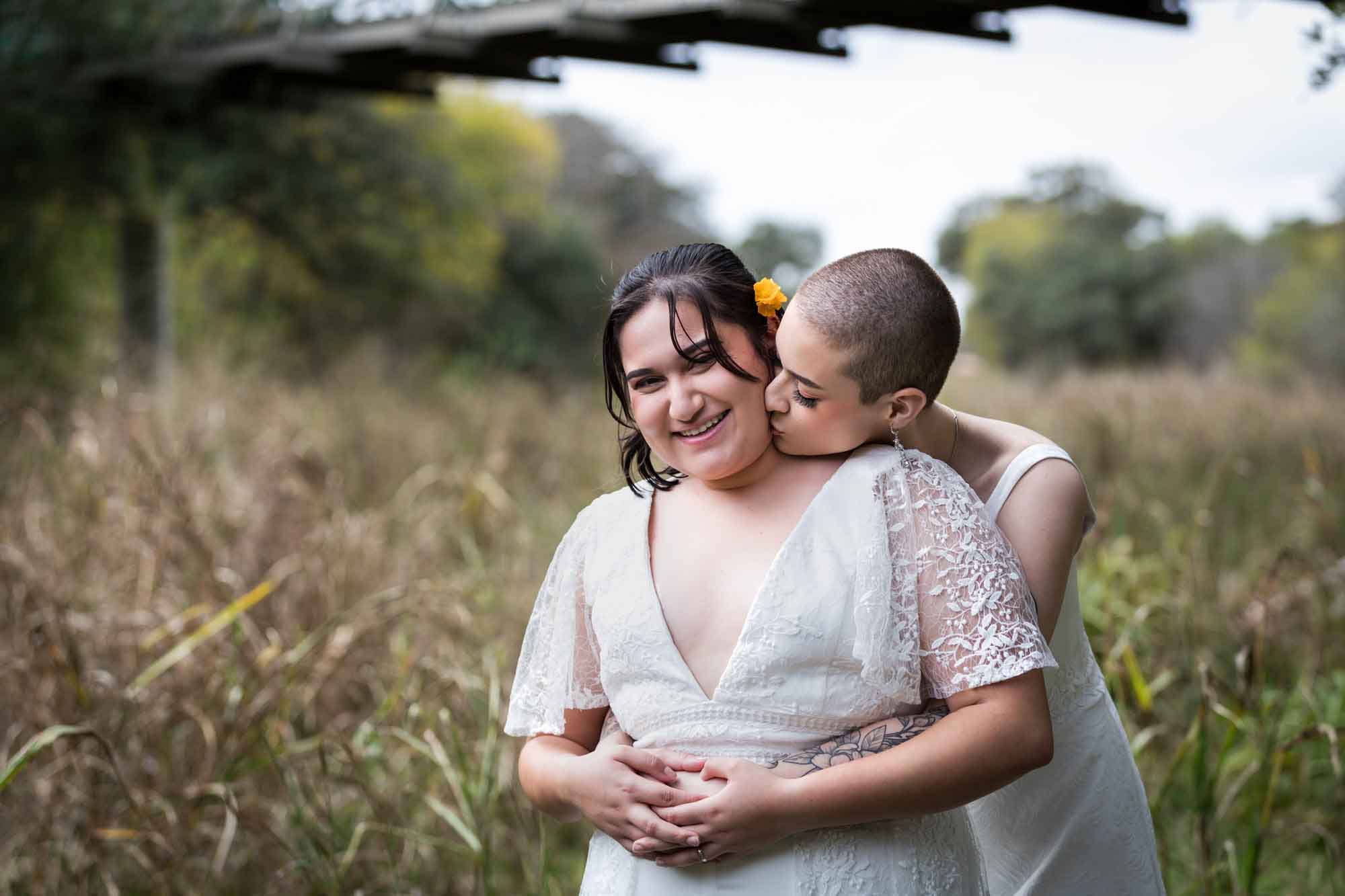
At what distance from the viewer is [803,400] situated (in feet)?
5.12

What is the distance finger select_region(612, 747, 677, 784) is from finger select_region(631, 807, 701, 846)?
0.05 metres

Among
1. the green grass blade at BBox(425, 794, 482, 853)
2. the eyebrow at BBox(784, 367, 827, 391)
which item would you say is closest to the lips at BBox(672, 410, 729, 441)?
the eyebrow at BBox(784, 367, 827, 391)

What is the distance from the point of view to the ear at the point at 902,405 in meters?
1.55

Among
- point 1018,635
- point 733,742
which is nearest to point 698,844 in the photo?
point 733,742

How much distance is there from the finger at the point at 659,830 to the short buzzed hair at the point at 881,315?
0.62 m

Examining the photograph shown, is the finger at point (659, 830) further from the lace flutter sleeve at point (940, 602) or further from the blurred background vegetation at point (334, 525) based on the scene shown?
the blurred background vegetation at point (334, 525)

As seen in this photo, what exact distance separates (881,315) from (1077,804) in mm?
920

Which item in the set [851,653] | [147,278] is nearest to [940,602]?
[851,653]

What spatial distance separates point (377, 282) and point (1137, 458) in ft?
39.0

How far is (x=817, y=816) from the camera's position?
1422mm

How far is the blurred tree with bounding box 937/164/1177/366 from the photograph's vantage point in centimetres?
2902

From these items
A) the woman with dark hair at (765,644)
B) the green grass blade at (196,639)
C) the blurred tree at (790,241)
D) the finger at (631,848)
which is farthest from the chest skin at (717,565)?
the blurred tree at (790,241)

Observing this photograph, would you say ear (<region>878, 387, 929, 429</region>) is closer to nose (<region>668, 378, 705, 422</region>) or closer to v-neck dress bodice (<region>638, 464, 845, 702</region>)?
v-neck dress bodice (<region>638, 464, 845, 702</region>)

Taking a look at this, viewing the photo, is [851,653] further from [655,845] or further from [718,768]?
[655,845]
